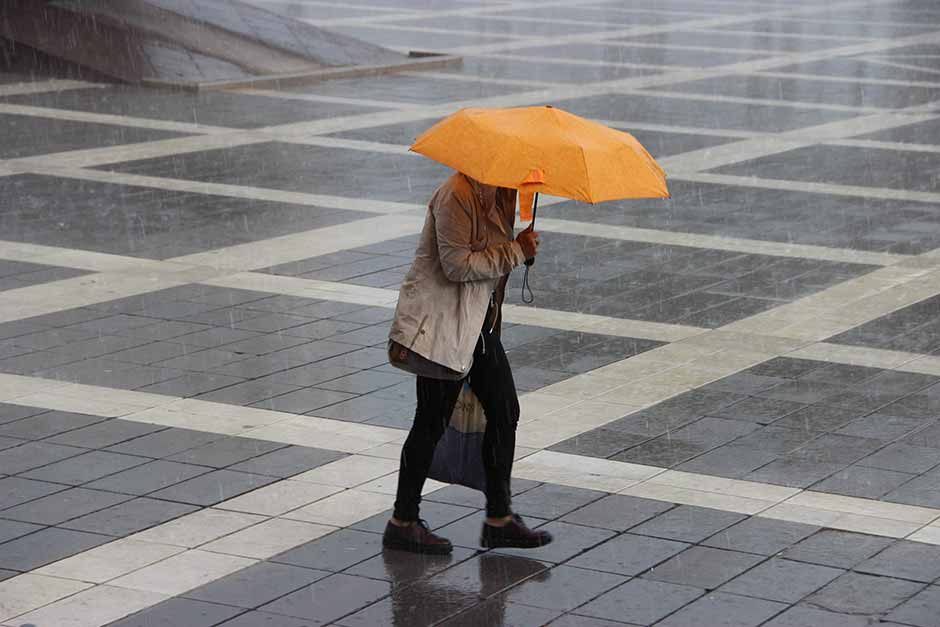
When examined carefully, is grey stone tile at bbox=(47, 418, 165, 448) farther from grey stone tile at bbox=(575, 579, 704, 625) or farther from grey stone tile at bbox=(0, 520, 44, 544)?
grey stone tile at bbox=(575, 579, 704, 625)

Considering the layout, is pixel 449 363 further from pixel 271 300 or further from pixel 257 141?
pixel 257 141

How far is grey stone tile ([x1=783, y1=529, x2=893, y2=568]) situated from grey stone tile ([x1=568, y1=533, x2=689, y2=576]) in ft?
1.54

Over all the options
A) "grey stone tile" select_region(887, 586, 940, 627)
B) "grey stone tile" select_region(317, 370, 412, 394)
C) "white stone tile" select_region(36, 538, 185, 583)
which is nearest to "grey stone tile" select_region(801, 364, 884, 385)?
"grey stone tile" select_region(317, 370, 412, 394)

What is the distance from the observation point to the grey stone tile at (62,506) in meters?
6.88

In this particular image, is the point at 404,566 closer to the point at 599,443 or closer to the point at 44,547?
the point at 44,547

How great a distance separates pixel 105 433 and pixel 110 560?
172 cm

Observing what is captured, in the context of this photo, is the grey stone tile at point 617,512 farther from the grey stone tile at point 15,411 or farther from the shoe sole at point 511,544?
the grey stone tile at point 15,411

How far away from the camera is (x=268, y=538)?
6648mm

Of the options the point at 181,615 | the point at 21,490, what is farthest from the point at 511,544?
the point at 21,490

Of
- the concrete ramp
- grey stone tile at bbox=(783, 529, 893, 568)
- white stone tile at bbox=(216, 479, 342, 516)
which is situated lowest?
grey stone tile at bbox=(783, 529, 893, 568)

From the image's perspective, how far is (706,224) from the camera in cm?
1370

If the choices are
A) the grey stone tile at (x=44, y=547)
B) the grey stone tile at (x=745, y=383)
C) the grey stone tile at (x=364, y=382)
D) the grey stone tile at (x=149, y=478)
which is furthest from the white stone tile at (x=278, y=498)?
the grey stone tile at (x=745, y=383)

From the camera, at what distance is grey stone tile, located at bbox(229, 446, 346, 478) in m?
7.50

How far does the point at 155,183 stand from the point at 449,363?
31.4 feet
